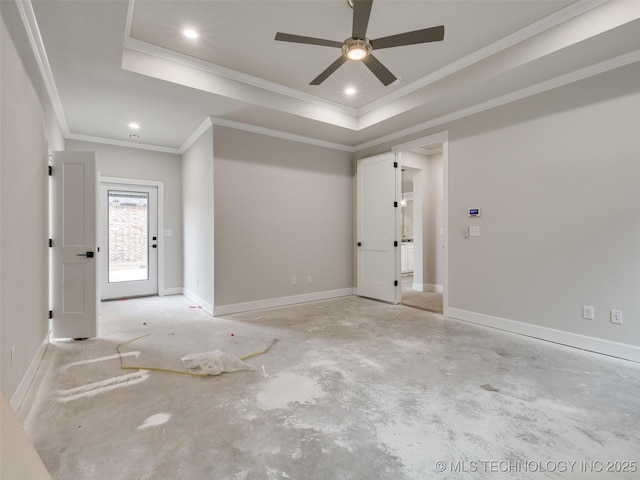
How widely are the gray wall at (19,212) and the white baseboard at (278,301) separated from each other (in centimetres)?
204

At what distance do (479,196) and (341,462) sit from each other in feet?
11.8

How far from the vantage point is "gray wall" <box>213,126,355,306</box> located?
4691 millimetres

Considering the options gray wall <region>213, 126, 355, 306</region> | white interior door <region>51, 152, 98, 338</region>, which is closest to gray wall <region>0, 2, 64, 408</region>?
white interior door <region>51, 152, 98, 338</region>

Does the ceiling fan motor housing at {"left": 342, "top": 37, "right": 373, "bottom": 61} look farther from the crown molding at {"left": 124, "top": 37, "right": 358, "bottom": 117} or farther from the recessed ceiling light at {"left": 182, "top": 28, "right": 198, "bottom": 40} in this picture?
the crown molding at {"left": 124, "top": 37, "right": 358, "bottom": 117}

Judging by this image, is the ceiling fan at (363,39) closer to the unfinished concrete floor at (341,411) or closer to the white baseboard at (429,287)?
the unfinished concrete floor at (341,411)

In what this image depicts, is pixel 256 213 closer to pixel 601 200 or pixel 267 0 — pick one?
pixel 267 0

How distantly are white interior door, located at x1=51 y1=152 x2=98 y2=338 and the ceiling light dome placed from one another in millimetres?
3048

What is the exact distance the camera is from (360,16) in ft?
7.40

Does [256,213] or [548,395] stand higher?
[256,213]

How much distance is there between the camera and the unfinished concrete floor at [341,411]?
167 centimetres

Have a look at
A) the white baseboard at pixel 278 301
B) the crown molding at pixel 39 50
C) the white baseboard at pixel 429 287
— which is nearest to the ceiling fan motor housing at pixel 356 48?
the crown molding at pixel 39 50

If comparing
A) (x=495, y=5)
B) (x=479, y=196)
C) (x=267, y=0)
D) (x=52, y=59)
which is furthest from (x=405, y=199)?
(x=52, y=59)

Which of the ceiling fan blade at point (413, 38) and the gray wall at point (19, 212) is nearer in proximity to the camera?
the gray wall at point (19, 212)

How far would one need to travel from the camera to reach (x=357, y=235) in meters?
6.05
